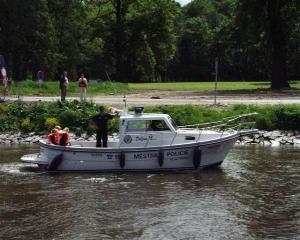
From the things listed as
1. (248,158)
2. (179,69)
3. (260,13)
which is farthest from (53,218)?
(179,69)

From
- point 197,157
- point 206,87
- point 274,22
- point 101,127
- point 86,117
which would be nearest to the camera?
point 197,157

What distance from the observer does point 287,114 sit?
36312mm

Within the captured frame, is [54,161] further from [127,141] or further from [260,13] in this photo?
[260,13]

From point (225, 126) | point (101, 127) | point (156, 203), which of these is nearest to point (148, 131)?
point (101, 127)

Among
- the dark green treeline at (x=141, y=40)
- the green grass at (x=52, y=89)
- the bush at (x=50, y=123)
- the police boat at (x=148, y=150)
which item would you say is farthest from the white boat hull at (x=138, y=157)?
the green grass at (x=52, y=89)

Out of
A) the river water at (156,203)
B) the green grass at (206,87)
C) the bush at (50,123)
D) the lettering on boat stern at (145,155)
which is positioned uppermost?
the green grass at (206,87)

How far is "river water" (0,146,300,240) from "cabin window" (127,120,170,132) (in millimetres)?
1815

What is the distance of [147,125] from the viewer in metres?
25.3

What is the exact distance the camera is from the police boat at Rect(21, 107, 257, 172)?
82.4 ft

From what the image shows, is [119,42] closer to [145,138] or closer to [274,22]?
[274,22]

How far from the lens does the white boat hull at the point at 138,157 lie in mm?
25072

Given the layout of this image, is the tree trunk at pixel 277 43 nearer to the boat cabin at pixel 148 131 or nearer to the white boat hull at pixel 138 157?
the white boat hull at pixel 138 157

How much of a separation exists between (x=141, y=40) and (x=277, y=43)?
41.3 metres

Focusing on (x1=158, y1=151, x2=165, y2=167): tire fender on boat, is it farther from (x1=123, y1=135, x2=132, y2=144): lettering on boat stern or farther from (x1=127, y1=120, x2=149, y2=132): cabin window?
(x1=123, y1=135, x2=132, y2=144): lettering on boat stern
